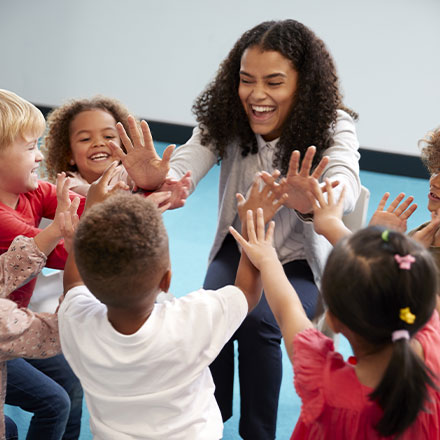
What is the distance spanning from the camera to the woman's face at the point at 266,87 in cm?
174

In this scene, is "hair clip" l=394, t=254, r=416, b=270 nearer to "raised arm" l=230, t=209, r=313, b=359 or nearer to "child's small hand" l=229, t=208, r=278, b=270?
"raised arm" l=230, t=209, r=313, b=359

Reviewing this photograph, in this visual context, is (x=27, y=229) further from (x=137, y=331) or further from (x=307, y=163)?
(x=307, y=163)

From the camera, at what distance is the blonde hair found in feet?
4.98

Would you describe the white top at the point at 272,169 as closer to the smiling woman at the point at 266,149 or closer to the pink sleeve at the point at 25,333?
the smiling woman at the point at 266,149

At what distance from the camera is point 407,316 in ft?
2.96

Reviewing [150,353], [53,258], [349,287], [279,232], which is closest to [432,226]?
[279,232]

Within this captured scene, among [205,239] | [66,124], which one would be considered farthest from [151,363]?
[205,239]

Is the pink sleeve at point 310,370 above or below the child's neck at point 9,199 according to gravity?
above

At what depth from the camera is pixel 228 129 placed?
192 centimetres

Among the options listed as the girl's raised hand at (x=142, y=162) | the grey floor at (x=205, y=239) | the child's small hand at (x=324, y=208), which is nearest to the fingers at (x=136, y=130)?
the girl's raised hand at (x=142, y=162)

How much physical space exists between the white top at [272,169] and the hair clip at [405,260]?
0.71 metres

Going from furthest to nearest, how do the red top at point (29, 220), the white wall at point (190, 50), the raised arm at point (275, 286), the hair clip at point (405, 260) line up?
1. the white wall at point (190, 50)
2. the red top at point (29, 220)
3. the raised arm at point (275, 286)
4. the hair clip at point (405, 260)

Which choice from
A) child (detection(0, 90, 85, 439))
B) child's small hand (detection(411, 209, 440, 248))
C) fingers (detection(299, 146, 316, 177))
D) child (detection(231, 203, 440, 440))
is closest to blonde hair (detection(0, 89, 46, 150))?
child (detection(0, 90, 85, 439))

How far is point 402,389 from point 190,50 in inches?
169
